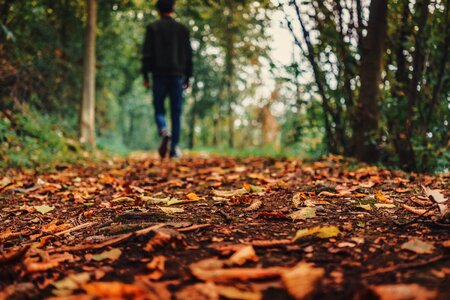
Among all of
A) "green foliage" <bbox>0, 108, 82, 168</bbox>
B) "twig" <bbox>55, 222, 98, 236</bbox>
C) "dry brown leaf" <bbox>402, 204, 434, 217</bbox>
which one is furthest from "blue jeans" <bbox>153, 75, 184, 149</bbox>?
"dry brown leaf" <bbox>402, 204, 434, 217</bbox>

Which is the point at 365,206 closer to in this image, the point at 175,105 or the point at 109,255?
the point at 109,255

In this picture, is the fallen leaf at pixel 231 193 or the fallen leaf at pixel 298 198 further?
the fallen leaf at pixel 231 193

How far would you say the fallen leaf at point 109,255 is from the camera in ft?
4.89

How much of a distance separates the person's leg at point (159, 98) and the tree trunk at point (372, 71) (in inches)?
110

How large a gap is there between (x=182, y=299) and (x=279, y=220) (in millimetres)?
912

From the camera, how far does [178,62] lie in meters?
5.93

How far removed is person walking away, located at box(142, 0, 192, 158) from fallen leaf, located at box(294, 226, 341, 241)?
14.0ft

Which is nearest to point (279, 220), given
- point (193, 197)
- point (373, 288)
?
point (193, 197)

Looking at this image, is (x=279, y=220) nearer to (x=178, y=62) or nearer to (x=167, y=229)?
(x=167, y=229)

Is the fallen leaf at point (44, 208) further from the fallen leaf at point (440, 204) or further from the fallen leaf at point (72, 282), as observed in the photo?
the fallen leaf at point (440, 204)

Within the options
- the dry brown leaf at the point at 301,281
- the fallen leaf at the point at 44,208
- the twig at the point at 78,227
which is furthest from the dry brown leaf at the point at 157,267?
the fallen leaf at the point at 44,208

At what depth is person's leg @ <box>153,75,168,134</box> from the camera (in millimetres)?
5828

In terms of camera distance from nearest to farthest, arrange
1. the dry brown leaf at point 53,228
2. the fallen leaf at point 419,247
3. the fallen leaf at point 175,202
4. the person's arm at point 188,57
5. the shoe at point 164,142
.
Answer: the fallen leaf at point 419,247 → the dry brown leaf at point 53,228 → the fallen leaf at point 175,202 → the shoe at point 164,142 → the person's arm at point 188,57

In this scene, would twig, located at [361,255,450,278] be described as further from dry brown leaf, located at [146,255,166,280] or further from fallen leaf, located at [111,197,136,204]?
fallen leaf, located at [111,197,136,204]
